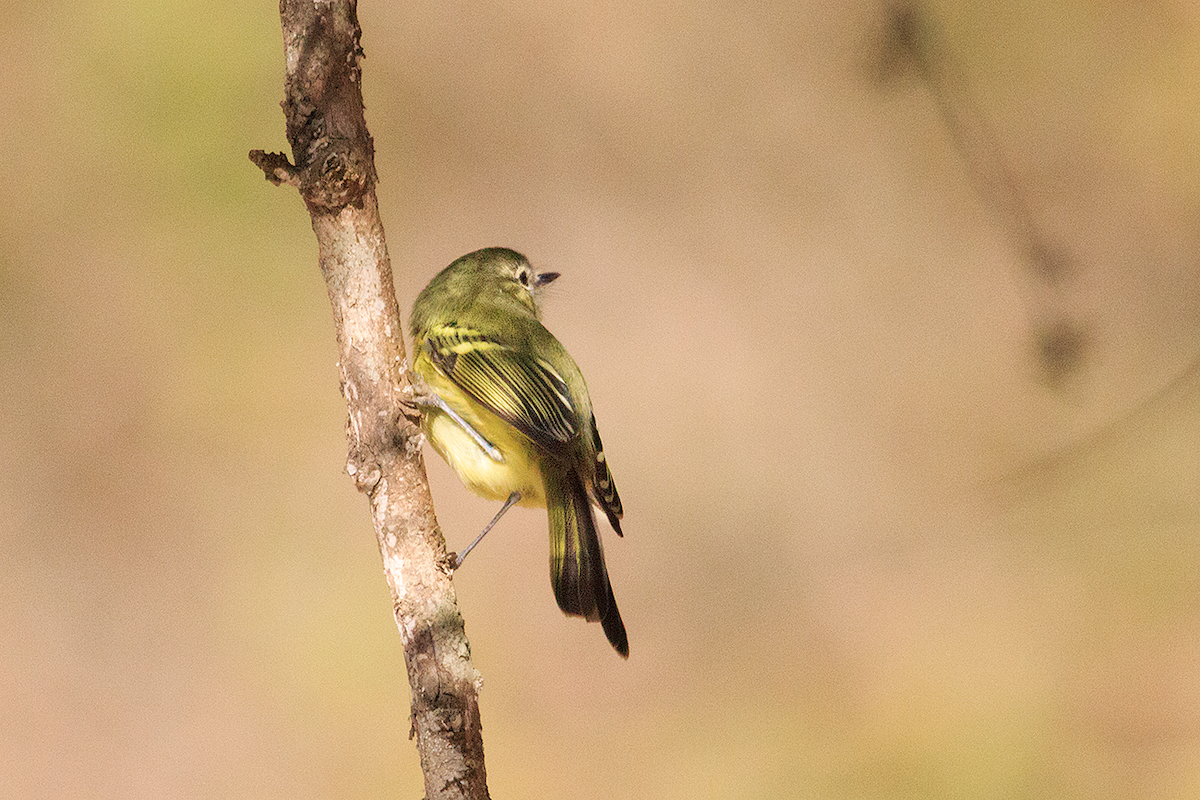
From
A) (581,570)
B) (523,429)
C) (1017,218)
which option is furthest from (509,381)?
(1017,218)

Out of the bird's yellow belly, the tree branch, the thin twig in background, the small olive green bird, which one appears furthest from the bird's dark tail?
the thin twig in background

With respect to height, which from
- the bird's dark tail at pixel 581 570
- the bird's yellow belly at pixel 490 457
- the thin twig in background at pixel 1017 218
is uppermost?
the thin twig in background at pixel 1017 218

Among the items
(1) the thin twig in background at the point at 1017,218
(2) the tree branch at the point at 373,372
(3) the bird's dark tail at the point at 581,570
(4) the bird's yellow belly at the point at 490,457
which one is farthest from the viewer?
(1) the thin twig in background at the point at 1017,218

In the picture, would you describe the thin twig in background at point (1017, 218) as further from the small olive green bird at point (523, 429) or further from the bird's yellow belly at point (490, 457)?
the bird's yellow belly at point (490, 457)

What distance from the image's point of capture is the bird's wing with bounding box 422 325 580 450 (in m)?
1.79

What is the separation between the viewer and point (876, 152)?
134 inches

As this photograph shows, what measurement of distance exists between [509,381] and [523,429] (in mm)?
124

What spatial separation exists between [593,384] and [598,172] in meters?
0.73

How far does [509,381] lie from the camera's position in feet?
6.11

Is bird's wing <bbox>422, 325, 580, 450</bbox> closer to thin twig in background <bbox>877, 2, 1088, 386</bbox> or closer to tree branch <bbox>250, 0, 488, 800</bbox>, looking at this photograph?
tree branch <bbox>250, 0, 488, 800</bbox>

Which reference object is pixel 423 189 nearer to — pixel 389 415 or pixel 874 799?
pixel 389 415

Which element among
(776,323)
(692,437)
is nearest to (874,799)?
(692,437)

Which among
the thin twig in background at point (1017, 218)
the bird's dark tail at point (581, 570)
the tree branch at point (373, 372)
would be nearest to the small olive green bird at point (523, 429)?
the bird's dark tail at point (581, 570)

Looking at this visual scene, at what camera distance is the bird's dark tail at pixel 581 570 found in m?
1.71
